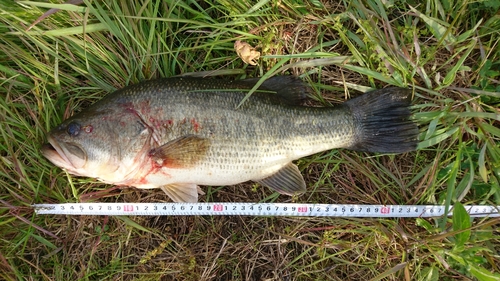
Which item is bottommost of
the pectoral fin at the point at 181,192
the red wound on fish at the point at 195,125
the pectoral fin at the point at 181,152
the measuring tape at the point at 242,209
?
the measuring tape at the point at 242,209

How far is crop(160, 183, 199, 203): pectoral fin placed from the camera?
115 inches

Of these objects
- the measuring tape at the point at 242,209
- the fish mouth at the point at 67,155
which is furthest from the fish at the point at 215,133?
the measuring tape at the point at 242,209

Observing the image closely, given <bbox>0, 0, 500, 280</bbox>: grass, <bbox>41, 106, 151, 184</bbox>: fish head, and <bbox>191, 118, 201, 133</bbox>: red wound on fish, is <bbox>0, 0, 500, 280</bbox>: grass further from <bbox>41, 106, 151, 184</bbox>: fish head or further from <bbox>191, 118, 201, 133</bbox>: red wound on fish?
<bbox>191, 118, 201, 133</bbox>: red wound on fish

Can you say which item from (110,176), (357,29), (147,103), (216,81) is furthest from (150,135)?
(357,29)

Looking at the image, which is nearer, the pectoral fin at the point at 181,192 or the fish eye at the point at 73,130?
the fish eye at the point at 73,130

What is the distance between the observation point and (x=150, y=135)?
2.69 m

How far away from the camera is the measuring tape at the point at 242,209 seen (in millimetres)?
3033

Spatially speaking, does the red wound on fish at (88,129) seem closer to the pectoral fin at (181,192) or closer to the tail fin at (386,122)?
the pectoral fin at (181,192)

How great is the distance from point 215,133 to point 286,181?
2.43 ft

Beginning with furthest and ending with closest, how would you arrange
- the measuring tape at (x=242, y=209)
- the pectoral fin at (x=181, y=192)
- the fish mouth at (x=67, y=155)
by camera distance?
the measuring tape at (x=242, y=209), the pectoral fin at (x=181, y=192), the fish mouth at (x=67, y=155)

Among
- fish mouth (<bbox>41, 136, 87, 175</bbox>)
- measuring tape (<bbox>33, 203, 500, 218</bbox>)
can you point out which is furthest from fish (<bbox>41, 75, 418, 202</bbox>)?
measuring tape (<bbox>33, 203, 500, 218</bbox>)

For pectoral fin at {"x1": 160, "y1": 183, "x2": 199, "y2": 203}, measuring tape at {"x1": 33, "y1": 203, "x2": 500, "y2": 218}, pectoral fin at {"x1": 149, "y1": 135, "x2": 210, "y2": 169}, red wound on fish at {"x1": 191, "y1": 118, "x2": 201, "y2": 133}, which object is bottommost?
measuring tape at {"x1": 33, "y1": 203, "x2": 500, "y2": 218}

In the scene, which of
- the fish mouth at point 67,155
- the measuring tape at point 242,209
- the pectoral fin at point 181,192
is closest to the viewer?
the fish mouth at point 67,155

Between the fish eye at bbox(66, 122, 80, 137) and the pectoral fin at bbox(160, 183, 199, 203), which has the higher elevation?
the fish eye at bbox(66, 122, 80, 137)
